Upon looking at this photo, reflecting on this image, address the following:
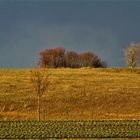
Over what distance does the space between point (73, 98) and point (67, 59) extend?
73.7 metres

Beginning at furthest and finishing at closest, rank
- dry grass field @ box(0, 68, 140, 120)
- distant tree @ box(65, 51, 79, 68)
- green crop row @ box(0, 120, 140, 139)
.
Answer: distant tree @ box(65, 51, 79, 68) < dry grass field @ box(0, 68, 140, 120) < green crop row @ box(0, 120, 140, 139)

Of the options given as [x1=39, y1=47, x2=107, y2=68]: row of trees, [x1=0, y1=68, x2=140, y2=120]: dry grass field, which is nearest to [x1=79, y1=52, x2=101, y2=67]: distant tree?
[x1=39, y1=47, x2=107, y2=68]: row of trees

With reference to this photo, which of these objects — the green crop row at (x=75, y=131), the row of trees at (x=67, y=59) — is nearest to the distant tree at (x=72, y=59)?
the row of trees at (x=67, y=59)

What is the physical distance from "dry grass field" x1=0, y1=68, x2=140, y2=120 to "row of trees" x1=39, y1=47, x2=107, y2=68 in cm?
5325

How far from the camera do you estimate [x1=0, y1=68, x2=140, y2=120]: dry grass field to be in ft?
194

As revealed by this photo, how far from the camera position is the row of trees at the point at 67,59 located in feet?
454

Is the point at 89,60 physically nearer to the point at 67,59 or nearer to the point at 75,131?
the point at 67,59

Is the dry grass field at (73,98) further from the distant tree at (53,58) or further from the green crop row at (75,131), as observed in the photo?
the distant tree at (53,58)

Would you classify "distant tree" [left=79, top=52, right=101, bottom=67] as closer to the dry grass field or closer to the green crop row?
the dry grass field

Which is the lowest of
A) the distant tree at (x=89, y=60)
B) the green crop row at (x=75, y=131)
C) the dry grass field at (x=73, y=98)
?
the green crop row at (x=75, y=131)

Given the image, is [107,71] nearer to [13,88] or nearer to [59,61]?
[13,88]

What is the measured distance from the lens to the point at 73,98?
A: 6638 centimetres

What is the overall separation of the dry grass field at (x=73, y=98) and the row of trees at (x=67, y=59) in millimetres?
53254

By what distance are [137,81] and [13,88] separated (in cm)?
1987
